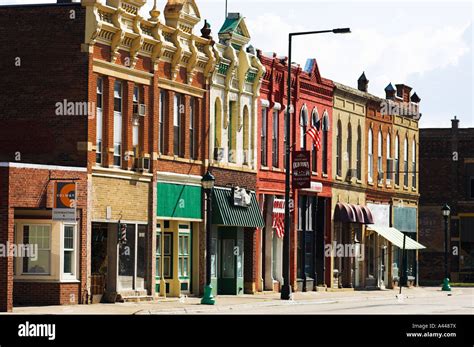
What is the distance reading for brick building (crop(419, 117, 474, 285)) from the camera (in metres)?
92.7

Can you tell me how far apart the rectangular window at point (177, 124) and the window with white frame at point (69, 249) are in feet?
28.3

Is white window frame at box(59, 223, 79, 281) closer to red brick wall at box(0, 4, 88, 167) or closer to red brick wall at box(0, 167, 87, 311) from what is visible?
red brick wall at box(0, 167, 87, 311)

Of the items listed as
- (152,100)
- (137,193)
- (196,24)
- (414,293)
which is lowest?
(414,293)

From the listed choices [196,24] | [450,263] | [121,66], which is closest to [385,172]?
[450,263]

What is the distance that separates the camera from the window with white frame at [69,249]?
42.5 m

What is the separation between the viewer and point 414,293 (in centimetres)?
6800

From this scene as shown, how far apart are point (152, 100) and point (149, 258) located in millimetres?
5566

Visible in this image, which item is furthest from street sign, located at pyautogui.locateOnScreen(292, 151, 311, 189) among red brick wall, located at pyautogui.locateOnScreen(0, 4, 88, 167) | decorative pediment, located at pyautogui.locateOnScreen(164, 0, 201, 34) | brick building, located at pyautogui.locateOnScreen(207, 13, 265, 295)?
red brick wall, located at pyautogui.locateOnScreen(0, 4, 88, 167)

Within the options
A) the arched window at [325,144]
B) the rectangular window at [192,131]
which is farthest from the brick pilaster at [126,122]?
the arched window at [325,144]

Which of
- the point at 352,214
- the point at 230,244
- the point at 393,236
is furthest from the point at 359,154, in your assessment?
the point at 230,244

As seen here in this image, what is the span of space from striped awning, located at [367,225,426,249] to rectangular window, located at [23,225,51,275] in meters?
32.0

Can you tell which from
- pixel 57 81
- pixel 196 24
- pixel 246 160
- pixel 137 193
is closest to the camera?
pixel 57 81

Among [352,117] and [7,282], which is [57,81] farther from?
[352,117]

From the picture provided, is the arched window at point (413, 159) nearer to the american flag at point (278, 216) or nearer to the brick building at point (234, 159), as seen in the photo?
the american flag at point (278, 216)
